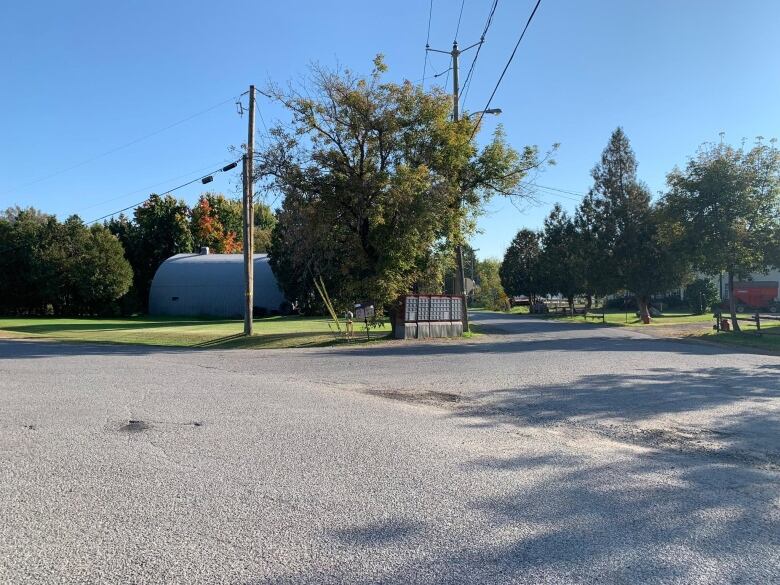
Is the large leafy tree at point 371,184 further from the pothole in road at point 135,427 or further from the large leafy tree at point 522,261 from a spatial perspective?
the large leafy tree at point 522,261

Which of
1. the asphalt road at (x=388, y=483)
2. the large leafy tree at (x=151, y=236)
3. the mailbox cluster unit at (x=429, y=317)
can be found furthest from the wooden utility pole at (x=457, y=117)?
the large leafy tree at (x=151, y=236)

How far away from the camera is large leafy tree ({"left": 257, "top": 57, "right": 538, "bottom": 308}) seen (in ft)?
75.4

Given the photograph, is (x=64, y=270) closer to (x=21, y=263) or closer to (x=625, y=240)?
(x=21, y=263)

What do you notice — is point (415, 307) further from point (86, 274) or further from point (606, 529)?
point (86, 274)

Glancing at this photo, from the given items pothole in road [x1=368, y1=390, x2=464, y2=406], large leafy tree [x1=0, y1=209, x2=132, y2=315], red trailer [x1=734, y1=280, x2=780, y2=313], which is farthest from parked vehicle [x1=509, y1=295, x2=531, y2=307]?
pothole in road [x1=368, y1=390, x2=464, y2=406]

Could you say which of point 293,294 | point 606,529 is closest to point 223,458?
point 606,529

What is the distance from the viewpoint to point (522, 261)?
63781mm

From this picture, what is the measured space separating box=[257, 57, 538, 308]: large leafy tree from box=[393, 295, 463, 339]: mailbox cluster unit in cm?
112

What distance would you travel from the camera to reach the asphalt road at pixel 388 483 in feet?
13.2

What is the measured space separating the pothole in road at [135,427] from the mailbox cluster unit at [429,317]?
17.1 metres

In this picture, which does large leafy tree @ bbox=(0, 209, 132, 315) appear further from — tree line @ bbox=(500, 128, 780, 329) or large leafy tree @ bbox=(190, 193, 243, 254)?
tree line @ bbox=(500, 128, 780, 329)

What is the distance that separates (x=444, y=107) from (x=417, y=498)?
2134 centimetres

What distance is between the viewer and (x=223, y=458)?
650 centimetres

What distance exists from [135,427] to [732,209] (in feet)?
81.4
